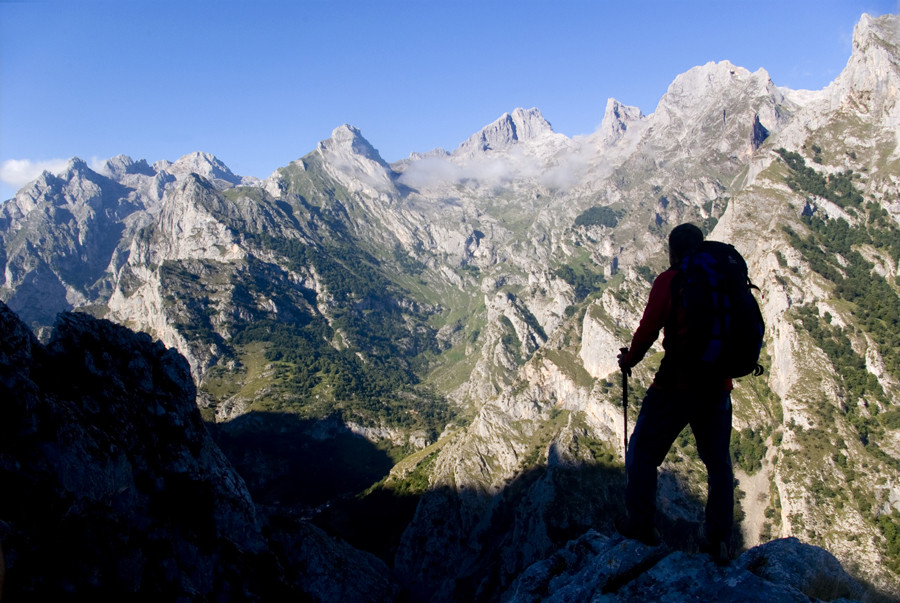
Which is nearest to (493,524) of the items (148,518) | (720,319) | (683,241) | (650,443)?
(148,518)

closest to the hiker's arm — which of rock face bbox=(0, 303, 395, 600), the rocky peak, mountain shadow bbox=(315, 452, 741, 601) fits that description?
rock face bbox=(0, 303, 395, 600)

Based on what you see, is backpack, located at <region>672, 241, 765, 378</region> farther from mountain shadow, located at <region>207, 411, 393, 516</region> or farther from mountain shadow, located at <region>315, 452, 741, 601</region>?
mountain shadow, located at <region>207, 411, 393, 516</region>

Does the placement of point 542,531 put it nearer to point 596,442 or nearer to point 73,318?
point 596,442

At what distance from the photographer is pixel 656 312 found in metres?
8.95

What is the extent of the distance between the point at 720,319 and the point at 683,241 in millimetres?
2215

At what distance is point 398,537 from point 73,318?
111 meters

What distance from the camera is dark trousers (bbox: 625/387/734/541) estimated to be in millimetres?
9031

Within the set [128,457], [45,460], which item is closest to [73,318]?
[128,457]

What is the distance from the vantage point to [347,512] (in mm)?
140750

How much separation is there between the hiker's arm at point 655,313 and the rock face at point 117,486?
54.7ft

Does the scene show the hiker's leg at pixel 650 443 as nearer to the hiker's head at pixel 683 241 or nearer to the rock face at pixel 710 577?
the rock face at pixel 710 577

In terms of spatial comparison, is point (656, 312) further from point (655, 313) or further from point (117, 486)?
point (117, 486)

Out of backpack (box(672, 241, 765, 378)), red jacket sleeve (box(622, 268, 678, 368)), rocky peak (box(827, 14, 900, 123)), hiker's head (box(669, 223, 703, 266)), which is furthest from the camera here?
rocky peak (box(827, 14, 900, 123))

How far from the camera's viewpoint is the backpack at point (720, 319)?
793 centimetres
